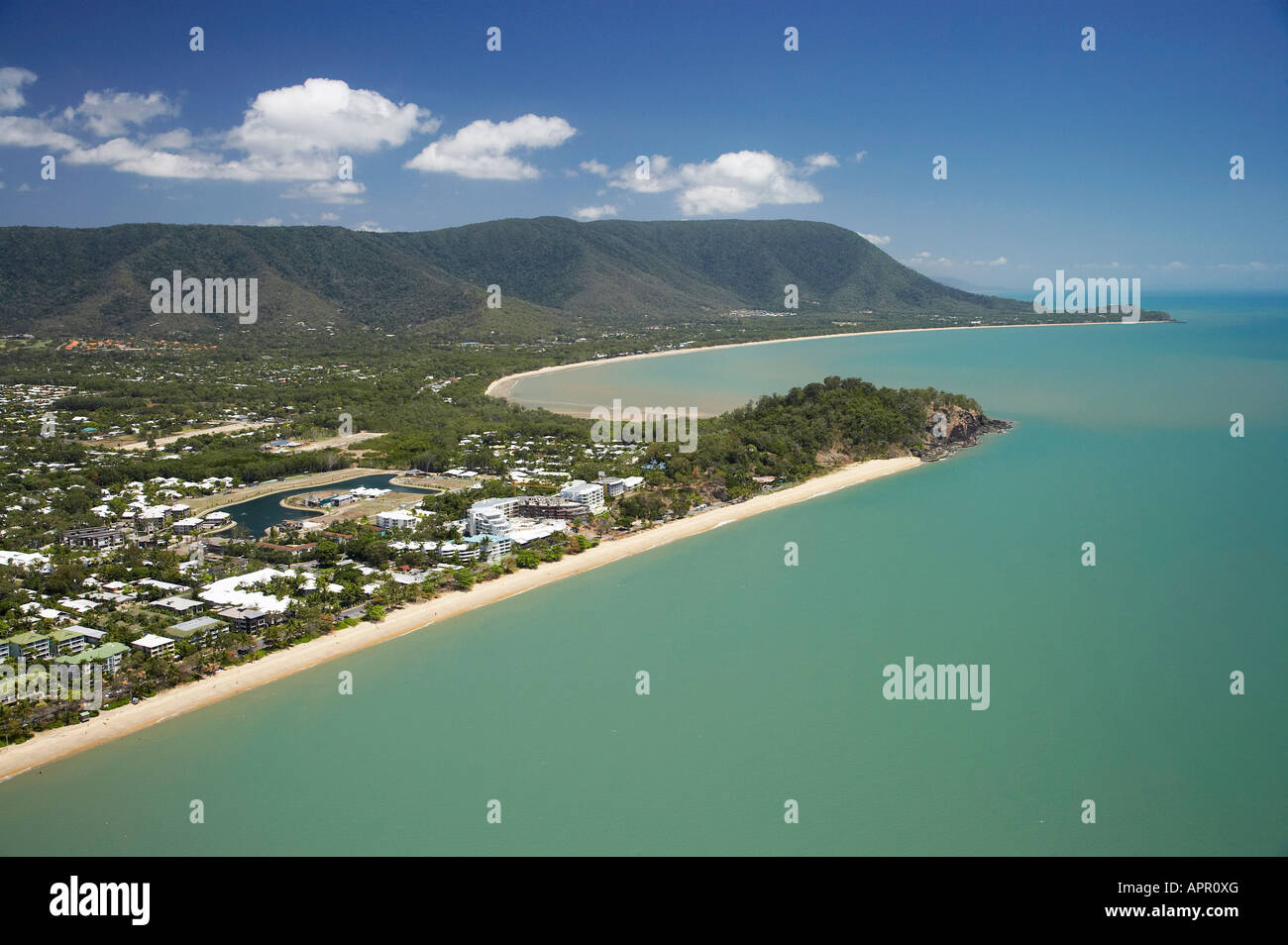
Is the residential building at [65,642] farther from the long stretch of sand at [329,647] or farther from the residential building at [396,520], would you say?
the residential building at [396,520]

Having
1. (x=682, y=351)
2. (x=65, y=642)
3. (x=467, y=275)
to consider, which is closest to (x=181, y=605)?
(x=65, y=642)

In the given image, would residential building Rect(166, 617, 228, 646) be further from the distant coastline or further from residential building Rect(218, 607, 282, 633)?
the distant coastline

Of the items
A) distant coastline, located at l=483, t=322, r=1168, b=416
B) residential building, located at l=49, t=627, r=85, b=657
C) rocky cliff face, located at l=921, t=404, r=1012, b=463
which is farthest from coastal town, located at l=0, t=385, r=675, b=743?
distant coastline, located at l=483, t=322, r=1168, b=416

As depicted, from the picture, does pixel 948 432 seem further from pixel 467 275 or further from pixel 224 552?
pixel 467 275

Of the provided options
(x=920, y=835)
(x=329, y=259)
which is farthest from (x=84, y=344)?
(x=920, y=835)

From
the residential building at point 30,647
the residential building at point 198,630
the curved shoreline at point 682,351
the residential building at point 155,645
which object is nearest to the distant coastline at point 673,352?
the curved shoreline at point 682,351
